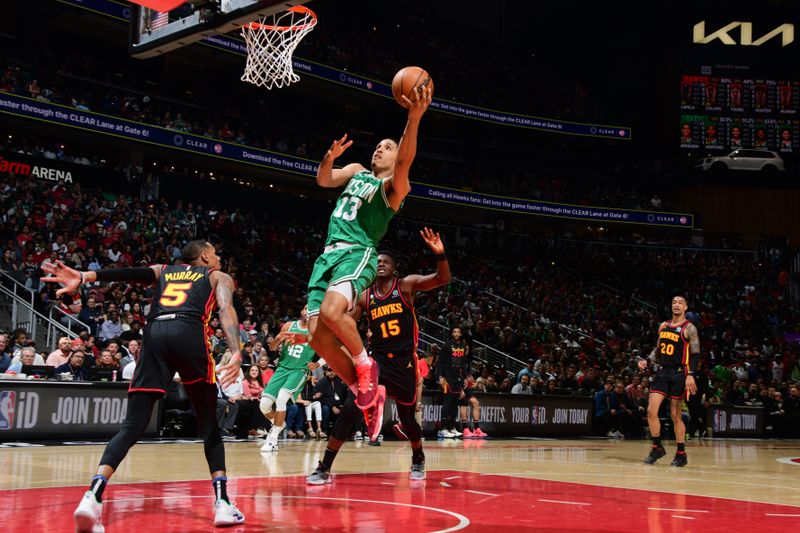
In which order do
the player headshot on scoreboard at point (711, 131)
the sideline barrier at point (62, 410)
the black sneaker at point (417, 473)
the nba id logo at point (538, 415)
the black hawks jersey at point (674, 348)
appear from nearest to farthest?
the black sneaker at point (417, 473) < the black hawks jersey at point (674, 348) < the sideline barrier at point (62, 410) < the nba id logo at point (538, 415) < the player headshot on scoreboard at point (711, 131)

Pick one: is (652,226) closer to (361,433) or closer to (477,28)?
(477,28)

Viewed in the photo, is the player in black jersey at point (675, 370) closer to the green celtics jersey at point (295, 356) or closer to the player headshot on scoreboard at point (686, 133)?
the green celtics jersey at point (295, 356)

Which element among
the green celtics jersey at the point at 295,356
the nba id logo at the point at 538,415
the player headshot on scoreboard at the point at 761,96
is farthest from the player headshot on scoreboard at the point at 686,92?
the green celtics jersey at the point at 295,356

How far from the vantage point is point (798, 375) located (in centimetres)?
2686

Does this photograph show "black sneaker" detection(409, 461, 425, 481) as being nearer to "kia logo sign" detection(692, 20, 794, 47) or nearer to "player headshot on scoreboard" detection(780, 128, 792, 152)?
"player headshot on scoreboard" detection(780, 128, 792, 152)

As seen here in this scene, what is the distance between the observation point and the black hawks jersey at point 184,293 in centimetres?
558

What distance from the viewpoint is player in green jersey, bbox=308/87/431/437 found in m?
6.23

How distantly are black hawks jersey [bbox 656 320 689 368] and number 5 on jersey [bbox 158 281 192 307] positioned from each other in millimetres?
7681

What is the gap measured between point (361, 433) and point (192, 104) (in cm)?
1921

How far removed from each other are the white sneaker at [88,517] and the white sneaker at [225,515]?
2.24ft

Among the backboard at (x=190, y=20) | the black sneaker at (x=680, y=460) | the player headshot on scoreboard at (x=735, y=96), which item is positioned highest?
the player headshot on scoreboard at (x=735, y=96)

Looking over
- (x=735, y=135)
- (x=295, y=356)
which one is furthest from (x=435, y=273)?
(x=735, y=135)

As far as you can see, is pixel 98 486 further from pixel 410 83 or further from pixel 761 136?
pixel 761 136

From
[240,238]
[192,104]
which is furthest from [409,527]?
[192,104]
